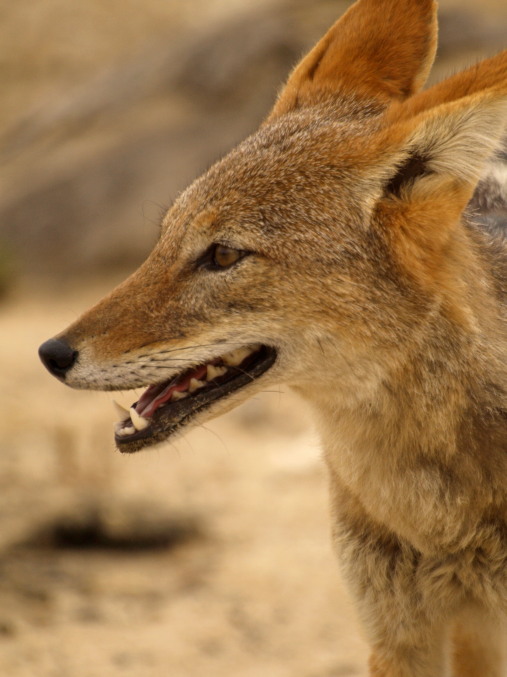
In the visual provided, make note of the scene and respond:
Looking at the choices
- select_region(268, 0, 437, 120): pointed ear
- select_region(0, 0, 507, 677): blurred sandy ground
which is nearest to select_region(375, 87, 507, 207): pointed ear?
select_region(268, 0, 437, 120): pointed ear

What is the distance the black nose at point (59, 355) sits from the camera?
3.45 m

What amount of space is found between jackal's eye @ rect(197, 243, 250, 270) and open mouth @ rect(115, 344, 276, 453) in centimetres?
32

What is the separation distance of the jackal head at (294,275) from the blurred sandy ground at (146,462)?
0.64 meters

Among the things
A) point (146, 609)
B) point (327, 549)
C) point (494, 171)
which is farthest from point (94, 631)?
point (494, 171)

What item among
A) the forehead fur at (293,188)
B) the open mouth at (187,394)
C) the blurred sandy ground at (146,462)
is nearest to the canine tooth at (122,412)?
the open mouth at (187,394)

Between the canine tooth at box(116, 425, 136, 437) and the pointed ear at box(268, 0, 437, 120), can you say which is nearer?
the canine tooth at box(116, 425, 136, 437)

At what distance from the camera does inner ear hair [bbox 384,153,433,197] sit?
10.9 feet

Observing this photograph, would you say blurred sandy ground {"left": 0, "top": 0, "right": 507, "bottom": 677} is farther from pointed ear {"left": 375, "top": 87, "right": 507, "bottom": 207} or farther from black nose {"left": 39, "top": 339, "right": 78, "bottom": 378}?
pointed ear {"left": 375, "top": 87, "right": 507, "bottom": 207}

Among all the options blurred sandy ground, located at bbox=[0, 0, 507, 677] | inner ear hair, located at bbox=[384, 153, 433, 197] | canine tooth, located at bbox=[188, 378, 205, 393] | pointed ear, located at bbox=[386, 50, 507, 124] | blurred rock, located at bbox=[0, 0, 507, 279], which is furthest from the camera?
blurred rock, located at bbox=[0, 0, 507, 279]

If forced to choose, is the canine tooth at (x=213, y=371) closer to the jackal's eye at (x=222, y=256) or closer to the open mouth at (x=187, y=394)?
the open mouth at (x=187, y=394)

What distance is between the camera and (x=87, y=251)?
39.1ft

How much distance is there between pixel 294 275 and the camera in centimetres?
346

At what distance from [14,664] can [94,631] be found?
0.64 metres

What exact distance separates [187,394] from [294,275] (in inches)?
23.3
